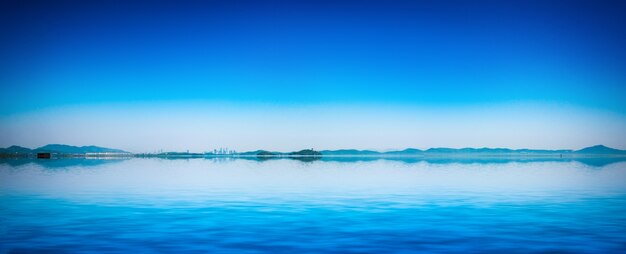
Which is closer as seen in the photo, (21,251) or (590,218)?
(21,251)

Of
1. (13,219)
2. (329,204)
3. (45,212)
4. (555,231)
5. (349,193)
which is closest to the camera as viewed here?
(555,231)

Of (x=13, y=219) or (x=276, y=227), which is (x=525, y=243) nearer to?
(x=276, y=227)

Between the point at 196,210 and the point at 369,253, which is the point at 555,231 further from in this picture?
the point at 196,210

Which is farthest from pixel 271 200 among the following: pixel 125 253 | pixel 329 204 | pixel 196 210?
pixel 125 253

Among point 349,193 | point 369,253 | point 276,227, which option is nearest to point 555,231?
point 369,253

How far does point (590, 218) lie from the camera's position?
26578 millimetres

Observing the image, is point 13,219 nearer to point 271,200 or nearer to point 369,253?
point 271,200

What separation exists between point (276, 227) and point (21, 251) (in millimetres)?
10115

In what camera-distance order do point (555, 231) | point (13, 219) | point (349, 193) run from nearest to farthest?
point (555, 231) < point (13, 219) < point (349, 193)

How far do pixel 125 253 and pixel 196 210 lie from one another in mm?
12215

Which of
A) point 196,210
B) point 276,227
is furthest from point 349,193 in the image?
point 276,227

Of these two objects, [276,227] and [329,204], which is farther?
[329,204]

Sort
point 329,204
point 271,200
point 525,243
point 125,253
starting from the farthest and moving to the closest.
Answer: point 271,200 → point 329,204 → point 525,243 → point 125,253

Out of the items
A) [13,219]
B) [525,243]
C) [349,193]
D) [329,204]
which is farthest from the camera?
[349,193]
